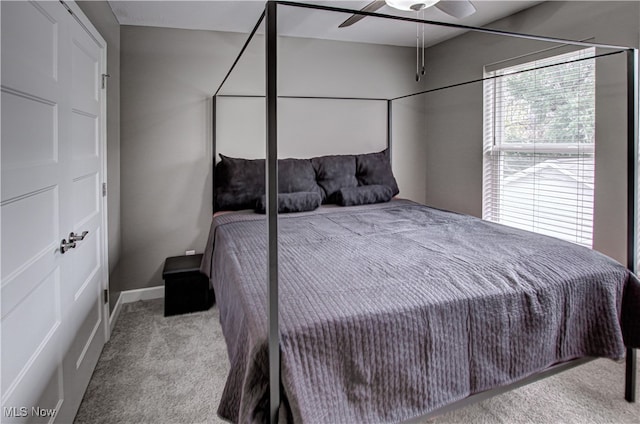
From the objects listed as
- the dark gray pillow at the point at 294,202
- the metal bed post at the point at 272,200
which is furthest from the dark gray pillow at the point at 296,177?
the metal bed post at the point at 272,200

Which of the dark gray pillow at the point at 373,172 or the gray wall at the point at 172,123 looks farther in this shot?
the dark gray pillow at the point at 373,172

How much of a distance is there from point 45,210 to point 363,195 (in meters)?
2.61

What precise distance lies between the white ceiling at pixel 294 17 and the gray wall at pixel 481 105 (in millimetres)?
196

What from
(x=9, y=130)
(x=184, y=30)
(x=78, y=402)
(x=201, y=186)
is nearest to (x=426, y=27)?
(x=184, y=30)

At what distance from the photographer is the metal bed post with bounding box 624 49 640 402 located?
1939 mm

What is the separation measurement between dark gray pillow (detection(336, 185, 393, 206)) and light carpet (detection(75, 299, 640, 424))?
1.62 meters

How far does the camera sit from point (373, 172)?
12.7 feet

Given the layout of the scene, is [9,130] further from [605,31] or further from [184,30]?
[605,31]

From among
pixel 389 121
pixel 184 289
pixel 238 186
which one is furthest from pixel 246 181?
pixel 389 121

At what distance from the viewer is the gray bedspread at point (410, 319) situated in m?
1.30

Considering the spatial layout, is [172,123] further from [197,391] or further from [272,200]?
[272,200]

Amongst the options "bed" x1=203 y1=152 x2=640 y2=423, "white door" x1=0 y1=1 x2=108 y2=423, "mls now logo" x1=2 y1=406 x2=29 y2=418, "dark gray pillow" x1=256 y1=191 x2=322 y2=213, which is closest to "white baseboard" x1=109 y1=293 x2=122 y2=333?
"white door" x1=0 y1=1 x2=108 y2=423

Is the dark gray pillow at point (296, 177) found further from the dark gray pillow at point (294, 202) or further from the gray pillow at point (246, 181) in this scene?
the dark gray pillow at point (294, 202)

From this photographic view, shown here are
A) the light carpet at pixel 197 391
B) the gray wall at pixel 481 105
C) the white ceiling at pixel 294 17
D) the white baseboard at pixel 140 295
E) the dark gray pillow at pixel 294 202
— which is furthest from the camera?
the white baseboard at pixel 140 295
